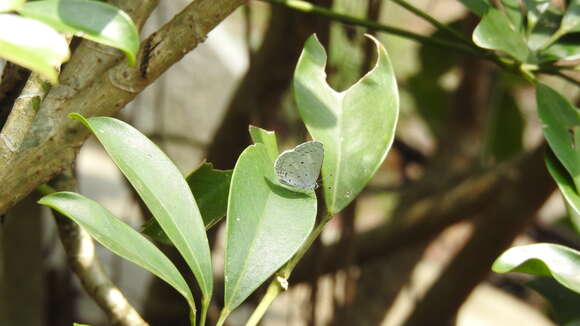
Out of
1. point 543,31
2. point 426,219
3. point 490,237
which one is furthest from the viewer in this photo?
point 426,219

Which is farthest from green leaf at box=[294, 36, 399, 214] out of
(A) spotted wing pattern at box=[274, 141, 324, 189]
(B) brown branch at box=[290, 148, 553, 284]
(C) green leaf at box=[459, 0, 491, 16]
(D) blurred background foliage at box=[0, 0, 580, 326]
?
(B) brown branch at box=[290, 148, 553, 284]

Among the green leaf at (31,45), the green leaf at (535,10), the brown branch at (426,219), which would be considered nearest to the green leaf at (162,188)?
the green leaf at (31,45)

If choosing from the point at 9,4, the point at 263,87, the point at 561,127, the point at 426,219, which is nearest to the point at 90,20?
the point at 9,4

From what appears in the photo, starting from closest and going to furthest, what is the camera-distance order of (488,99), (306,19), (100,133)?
(100,133), (306,19), (488,99)

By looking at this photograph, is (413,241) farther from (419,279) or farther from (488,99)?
Result: (419,279)

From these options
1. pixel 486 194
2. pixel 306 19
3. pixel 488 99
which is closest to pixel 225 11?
pixel 306 19

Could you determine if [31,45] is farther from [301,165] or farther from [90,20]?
[301,165]
